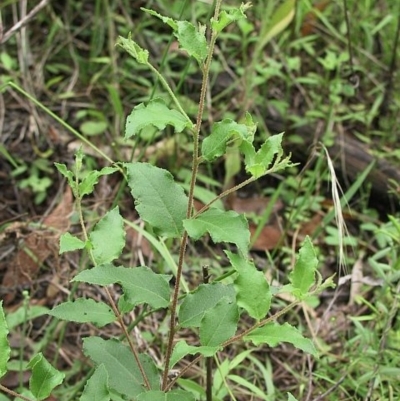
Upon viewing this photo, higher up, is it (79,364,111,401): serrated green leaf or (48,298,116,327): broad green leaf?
(48,298,116,327): broad green leaf

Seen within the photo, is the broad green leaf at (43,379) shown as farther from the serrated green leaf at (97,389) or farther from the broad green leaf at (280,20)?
the broad green leaf at (280,20)

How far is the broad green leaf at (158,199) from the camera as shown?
104 centimetres

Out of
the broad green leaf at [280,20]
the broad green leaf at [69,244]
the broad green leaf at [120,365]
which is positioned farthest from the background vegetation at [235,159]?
the broad green leaf at [69,244]

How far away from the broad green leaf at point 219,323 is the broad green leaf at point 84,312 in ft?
0.56

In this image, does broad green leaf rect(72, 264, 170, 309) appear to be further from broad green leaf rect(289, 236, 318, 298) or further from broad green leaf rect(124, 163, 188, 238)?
broad green leaf rect(289, 236, 318, 298)

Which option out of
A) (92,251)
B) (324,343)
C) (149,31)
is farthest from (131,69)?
(92,251)

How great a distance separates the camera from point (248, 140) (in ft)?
3.17

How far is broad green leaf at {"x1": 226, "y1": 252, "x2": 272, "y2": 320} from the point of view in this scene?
0.97 meters

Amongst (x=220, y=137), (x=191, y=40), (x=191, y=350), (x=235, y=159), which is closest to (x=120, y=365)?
(x=191, y=350)

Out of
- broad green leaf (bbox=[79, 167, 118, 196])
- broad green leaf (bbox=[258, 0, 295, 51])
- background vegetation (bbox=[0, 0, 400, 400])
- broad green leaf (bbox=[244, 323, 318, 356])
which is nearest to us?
broad green leaf (bbox=[244, 323, 318, 356])

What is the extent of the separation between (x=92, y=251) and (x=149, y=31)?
1756mm

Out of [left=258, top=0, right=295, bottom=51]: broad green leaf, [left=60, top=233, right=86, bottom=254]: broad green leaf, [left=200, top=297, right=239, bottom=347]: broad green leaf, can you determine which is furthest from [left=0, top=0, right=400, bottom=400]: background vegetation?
[left=60, top=233, right=86, bottom=254]: broad green leaf

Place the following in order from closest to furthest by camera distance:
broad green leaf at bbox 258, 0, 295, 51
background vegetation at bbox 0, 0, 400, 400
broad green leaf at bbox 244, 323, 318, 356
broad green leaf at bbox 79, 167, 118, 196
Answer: broad green leaf at bbox 244, 323, 318, 356, broad green leaf at bbox 79, 167, 118, 196, background vegetation at bbox 0, 0, 400, 400, broad green leaf at bbox 258, 0, 295, 51

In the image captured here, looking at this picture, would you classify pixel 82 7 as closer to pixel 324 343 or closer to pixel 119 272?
pixel 324 343
